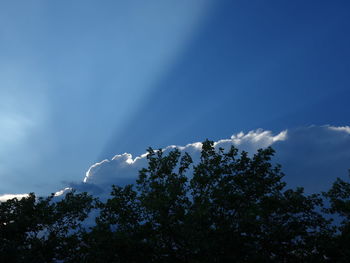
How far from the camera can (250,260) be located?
2097 centimetres

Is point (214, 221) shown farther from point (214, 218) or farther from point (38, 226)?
point (38, 226)

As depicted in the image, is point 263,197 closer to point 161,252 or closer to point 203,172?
point 203,172

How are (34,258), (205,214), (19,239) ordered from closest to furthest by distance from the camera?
1. (205,214)
2. (34,258)
3. (19,239)

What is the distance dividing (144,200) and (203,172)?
5.64 meters

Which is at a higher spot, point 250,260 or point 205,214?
point 205,214

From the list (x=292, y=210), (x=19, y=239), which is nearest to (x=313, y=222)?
(x=292, y=210)

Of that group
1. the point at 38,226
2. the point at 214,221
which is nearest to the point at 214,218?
the point at 214,221

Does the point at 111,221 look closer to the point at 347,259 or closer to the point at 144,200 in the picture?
the point at 144,200

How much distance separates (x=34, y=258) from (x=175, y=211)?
1585 centimetres

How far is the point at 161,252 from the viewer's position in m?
22.4

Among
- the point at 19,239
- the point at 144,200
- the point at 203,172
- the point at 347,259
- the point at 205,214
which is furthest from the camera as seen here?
the point at 19,239

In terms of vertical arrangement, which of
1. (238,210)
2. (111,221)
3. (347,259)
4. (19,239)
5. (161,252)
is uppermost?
(19,239)

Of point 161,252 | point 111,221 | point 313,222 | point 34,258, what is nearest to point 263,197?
point 313,222

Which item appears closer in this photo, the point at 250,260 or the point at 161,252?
the point at 250,260
